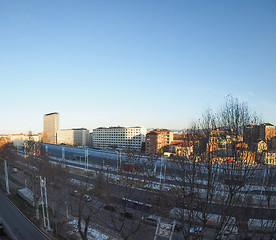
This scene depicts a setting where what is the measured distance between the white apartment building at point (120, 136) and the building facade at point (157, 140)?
27.2 ft

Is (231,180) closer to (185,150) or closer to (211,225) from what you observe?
(185,150)

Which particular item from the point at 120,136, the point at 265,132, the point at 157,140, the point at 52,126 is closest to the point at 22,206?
the point at 265,132

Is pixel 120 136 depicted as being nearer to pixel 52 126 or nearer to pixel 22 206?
pixel 52 126

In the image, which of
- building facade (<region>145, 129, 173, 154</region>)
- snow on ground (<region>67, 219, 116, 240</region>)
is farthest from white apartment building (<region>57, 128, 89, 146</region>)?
snow on ground (<region>67, 219, 116, 240</region>)

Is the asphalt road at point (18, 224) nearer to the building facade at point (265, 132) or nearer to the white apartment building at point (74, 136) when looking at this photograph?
the building facade at point (265, 132)

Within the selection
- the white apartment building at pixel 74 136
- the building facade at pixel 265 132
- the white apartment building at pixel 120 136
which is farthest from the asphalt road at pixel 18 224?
the white apartment building at pixel 74 136

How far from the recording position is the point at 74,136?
73.8m

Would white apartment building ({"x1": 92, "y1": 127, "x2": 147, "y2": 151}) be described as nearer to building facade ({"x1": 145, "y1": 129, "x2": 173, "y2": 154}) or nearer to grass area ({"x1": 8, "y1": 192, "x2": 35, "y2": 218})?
building facade ({"x1": 145, "y1": 129, "x2": 173, "y2": 154})

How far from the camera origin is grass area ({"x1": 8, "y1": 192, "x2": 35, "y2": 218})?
12383 mm

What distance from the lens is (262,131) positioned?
19.4 feet

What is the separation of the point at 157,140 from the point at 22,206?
3283 cm

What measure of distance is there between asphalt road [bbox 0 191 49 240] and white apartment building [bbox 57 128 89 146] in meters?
60.9

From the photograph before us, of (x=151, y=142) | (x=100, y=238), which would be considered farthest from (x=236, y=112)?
(x=151, y=142)

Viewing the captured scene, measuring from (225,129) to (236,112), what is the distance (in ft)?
→ 1.96
